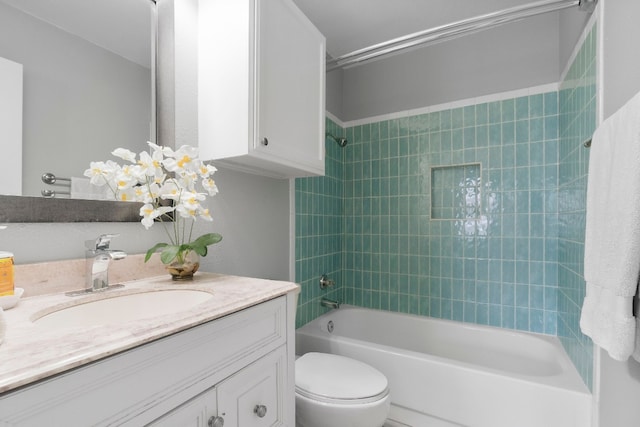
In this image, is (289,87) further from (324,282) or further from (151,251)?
(324,282)

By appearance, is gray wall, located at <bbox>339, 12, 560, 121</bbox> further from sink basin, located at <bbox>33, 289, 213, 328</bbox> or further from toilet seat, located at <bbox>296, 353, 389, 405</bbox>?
sink basin, located at <bbox>33, 289, 213, 328</bbox>

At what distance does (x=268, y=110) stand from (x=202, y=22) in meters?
0.47

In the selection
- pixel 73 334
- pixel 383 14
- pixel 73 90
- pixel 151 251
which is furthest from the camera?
pixel 383 14

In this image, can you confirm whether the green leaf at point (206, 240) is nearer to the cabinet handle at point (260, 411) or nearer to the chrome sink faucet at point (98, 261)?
the chrome sink faucet at point (98, 261)

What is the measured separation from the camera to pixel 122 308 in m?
0.88

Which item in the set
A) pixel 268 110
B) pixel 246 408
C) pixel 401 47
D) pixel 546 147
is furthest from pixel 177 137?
pixel 546 147

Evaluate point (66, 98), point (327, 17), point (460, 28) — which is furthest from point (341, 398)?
point (327, 17)

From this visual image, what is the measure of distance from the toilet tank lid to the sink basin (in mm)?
690

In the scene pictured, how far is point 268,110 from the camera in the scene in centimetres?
120

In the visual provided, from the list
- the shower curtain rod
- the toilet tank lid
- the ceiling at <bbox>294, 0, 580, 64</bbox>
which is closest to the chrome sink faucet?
the toilet tank lid

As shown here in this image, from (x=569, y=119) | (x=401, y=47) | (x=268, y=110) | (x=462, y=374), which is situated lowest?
(x=462, y=374)

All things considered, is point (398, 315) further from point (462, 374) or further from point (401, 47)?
point (401, 47)

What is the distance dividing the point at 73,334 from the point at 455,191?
7.28 ft

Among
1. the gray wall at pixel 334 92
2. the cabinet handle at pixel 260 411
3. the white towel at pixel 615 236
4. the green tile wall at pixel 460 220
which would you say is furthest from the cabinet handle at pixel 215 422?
the gray wall at pixel 334 92
